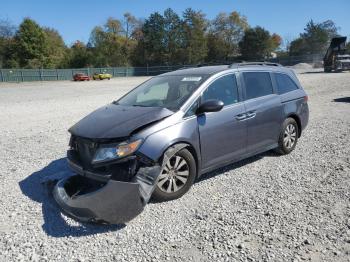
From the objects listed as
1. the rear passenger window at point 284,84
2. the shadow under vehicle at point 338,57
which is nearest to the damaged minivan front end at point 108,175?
the rear passenger window at point 284,84

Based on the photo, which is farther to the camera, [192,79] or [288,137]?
[288,137]

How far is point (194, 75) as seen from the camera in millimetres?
5480

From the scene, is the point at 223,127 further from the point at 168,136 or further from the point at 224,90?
the point at 168,136

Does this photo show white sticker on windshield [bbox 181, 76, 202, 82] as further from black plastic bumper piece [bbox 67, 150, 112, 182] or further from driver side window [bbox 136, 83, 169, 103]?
black plastic bumper piece [bbox 67, 150, 112, 182]

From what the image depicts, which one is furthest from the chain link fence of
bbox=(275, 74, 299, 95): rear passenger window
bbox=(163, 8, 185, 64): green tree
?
bbox=(275, 74, 299, 95): rear passenger window

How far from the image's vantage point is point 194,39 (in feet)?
243

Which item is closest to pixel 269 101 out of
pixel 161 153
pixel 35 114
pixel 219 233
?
pixel 161 153

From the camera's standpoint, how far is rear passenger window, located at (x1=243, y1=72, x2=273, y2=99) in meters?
5.77

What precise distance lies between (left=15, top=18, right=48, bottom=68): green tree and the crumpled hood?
2430 inches

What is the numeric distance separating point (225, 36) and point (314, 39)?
20.6 metres

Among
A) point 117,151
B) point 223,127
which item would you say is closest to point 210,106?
→ point 223,127

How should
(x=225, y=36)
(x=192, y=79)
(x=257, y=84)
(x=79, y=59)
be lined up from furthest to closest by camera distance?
1. (x=225, y=36)
2. (x=79, y=59)
3. (x=257, y=84)
4. (x=192, y=79)

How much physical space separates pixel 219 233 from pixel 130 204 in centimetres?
105

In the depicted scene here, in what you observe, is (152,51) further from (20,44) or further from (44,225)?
(44,225)
